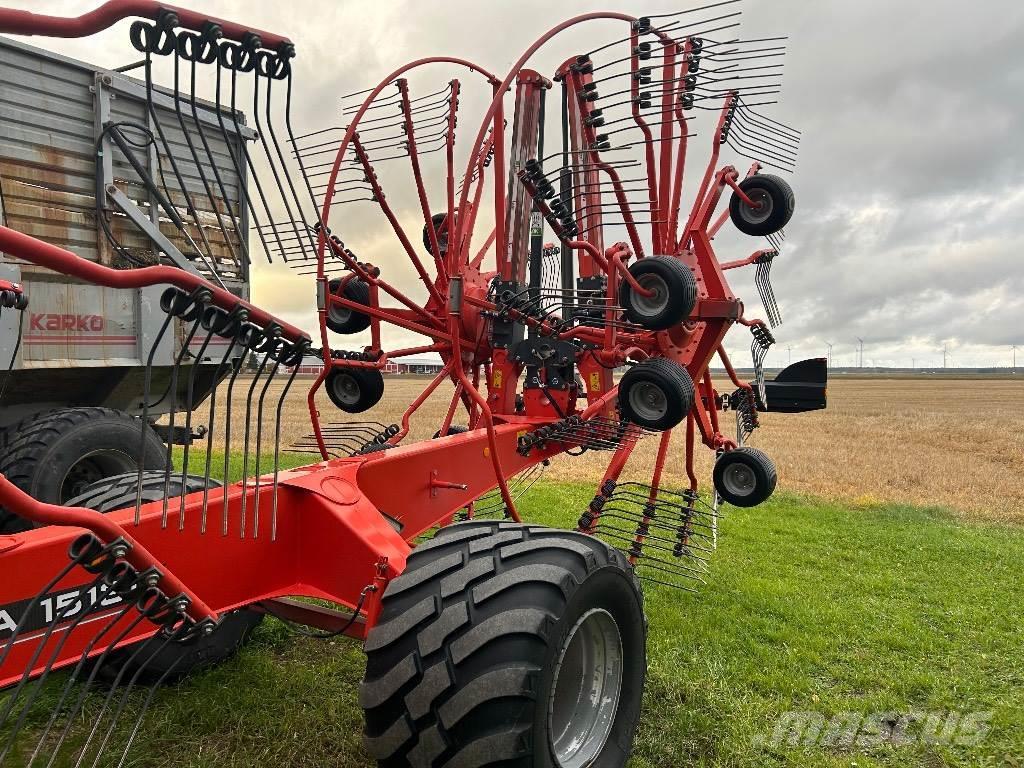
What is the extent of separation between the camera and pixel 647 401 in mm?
4539

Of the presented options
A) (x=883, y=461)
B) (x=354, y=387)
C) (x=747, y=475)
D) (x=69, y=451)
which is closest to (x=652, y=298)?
(x=747, y=475)

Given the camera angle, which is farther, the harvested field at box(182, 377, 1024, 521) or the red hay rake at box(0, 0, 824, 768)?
the harvested field at box(182, 377, 1024, 521)

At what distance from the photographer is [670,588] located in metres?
5.43

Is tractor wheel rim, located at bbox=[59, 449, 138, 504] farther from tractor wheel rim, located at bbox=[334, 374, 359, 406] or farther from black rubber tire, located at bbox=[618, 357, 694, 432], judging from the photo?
black rubber tire, located at bbox=[618, 357, 694, 432]

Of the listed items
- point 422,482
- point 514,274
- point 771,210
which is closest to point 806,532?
point 771,210

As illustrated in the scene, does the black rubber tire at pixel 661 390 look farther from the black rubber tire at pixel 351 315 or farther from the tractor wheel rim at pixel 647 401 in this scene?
the black rubber tire at pixel 351 315

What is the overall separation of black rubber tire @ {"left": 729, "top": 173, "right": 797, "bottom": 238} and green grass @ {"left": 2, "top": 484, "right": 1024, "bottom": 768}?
8.81 ft

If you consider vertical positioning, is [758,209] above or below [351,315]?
above

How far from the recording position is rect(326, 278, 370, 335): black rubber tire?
594 centimetres

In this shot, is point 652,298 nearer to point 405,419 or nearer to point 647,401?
point 647,401

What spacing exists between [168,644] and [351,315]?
3853 millimetres

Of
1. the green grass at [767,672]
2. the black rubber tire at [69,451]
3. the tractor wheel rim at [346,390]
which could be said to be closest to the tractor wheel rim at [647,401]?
the green grass at [767,672]

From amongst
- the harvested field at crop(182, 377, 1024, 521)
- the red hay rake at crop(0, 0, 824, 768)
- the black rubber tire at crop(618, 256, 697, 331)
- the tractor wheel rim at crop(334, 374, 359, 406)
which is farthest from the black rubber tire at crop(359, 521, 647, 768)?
the tractor wheel rim at crop(334, 374, 359, 406)

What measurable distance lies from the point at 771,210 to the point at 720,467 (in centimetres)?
198
